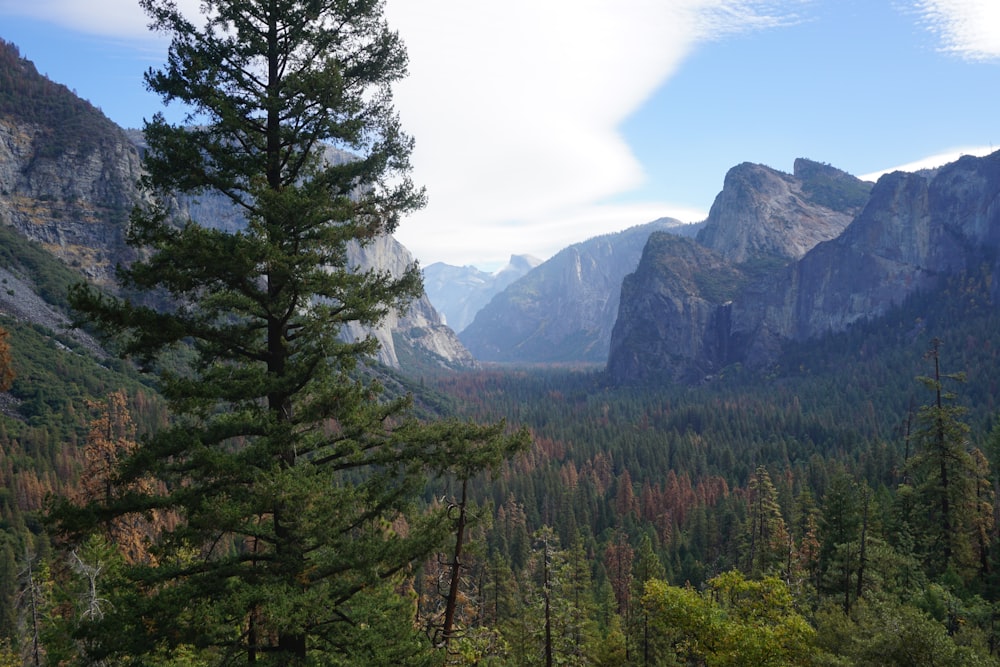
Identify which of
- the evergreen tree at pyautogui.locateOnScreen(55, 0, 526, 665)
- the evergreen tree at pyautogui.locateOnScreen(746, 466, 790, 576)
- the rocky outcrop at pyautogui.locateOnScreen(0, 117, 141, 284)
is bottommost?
the evergreen tree at pyautogui.locateOnScreen(746, 466, 790, 576)

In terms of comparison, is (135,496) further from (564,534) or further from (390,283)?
(564,534)

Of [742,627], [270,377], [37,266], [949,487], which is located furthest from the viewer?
[37,266]

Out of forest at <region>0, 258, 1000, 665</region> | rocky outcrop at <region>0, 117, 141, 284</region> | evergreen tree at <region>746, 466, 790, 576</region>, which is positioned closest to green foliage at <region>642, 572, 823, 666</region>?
forest at <region>0, 258, 1000, 665</region>

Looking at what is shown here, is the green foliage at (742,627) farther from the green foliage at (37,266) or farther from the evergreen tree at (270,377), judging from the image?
the green foliage at (37,266)

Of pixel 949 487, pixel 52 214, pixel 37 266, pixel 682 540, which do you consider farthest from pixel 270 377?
pixel 52 214

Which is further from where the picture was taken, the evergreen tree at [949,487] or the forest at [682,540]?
the evergreen tree at [949,487]

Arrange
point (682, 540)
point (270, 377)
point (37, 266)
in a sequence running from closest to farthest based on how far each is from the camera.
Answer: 1. point (270, 377)
2. point (682, 540)
3. point (37, 266)

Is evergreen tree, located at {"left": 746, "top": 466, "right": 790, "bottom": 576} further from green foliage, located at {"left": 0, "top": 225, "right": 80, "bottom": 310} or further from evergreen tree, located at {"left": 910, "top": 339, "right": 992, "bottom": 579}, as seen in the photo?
green foliage, located at {"left": 0, "top": 225, "right": 80, "bottom": 310}

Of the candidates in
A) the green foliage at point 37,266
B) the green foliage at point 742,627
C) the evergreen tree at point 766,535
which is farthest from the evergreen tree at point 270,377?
the green foliage at point 37,266

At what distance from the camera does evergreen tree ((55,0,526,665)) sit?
9492 mm

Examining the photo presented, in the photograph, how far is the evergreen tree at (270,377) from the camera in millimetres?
9492

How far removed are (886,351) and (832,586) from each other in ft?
664

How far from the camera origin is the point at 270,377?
411 inches

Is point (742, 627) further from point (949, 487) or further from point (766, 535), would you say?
point (766, 535)
